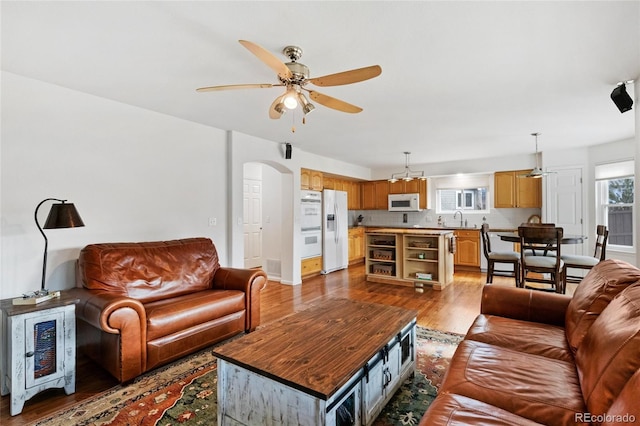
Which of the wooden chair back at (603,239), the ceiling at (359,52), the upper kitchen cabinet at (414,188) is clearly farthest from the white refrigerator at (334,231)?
the wooden chair back at (603,239)

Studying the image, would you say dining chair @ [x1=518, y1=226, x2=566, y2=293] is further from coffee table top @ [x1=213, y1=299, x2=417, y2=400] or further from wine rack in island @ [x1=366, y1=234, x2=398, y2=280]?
coffee table top @ [x1=213, y1=299, x2=417, y2=400]

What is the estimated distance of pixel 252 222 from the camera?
705 centimetres

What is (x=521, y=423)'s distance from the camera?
1107 millimetres

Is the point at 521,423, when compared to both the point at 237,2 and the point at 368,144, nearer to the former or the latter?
the point at 237,2

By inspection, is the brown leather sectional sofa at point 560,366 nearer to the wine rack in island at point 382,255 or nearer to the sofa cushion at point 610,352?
the sofa cushion at point 610,352

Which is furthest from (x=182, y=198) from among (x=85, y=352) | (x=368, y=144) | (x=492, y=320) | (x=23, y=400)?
(x=492, y=320)

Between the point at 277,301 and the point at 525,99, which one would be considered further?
the point at 277,301

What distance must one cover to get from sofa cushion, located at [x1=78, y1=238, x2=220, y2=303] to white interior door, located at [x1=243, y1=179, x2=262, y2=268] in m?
3.38

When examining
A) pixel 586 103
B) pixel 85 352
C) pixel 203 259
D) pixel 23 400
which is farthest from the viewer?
pixel 203 259

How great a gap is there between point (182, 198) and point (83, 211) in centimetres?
100

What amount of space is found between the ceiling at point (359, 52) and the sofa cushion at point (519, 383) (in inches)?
74.1

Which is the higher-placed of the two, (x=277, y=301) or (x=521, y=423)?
(x=521, y=423)

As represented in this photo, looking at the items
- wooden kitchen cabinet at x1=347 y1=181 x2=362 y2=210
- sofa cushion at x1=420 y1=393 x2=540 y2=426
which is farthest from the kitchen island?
sofa cushion at x1=420 y1=393 x2=540 y2=426

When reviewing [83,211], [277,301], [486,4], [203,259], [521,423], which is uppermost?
[486,4]
